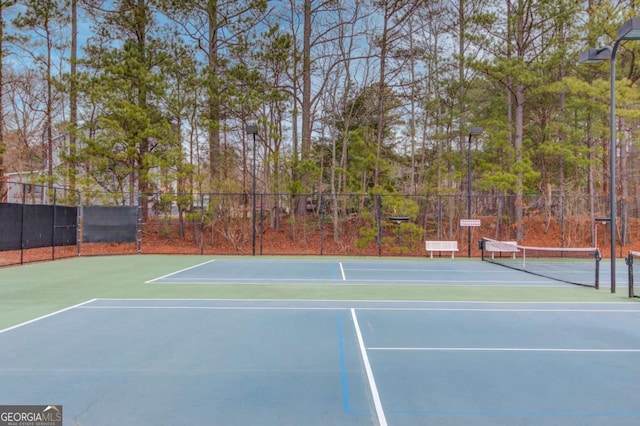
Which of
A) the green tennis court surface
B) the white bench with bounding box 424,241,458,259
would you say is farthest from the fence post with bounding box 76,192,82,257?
the white bench with bounding box 424,241,458,259

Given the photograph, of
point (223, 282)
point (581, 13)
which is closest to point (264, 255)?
point (223, 282)

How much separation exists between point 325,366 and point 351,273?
24.1 feet

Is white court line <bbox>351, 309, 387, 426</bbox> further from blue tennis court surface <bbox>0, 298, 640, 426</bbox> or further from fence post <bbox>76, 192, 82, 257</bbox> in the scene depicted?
fence post <bbox>76, 192, 82, 257</bbox>

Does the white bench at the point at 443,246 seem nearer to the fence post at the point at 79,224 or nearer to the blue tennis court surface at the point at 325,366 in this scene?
the blue tennis court surface at the point at 325,366

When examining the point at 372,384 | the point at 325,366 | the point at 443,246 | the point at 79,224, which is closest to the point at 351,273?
the point at 443,246

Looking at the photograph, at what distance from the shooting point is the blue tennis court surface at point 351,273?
988cm

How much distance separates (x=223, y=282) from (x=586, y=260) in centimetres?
1382

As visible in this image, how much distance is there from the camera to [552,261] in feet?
50.5

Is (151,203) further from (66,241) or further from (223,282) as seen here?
(223,282)

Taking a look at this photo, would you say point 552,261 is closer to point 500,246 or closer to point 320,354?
point 500,246

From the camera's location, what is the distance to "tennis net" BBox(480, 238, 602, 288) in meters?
10.6

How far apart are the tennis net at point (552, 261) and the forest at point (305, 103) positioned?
1670 mm

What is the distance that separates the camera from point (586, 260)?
1589 centimetres

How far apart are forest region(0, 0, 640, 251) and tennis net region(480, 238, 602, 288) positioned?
65.7 inches
